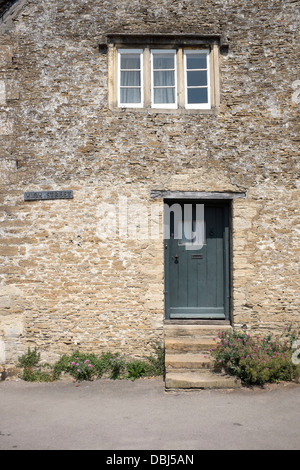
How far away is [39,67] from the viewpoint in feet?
22.3

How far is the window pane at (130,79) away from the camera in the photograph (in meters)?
6.95

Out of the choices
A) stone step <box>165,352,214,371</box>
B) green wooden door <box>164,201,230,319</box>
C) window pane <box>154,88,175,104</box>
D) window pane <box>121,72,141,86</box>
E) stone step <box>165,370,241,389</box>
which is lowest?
stone step <box>165,370,241,389</box>

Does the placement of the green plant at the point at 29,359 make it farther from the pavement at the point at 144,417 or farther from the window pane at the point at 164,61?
the window pane at the point at 164,61

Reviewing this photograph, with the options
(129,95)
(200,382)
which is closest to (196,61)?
(129,95)

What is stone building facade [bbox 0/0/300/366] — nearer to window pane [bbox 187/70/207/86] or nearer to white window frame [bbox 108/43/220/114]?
white window frame [bbox 108/43/220/114]

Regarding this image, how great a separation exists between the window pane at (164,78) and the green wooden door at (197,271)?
2.08 meters

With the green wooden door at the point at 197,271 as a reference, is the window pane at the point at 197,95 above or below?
above

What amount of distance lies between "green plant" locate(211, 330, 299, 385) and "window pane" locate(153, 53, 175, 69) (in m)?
4.64

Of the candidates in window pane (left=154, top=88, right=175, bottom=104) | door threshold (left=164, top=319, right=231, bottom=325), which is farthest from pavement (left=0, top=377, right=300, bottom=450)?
window pane (left=154, top=88, right=175, bottom=104)

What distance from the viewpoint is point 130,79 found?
696cm

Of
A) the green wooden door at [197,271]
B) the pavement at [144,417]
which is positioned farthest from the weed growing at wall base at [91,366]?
the green wooden door at [197,271]

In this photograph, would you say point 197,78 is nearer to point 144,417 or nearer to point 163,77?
point 163,77

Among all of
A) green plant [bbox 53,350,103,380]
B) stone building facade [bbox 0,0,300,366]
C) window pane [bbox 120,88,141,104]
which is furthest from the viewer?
window pane [bbox 120,88,141,104]

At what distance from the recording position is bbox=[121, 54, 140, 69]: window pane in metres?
6.97
